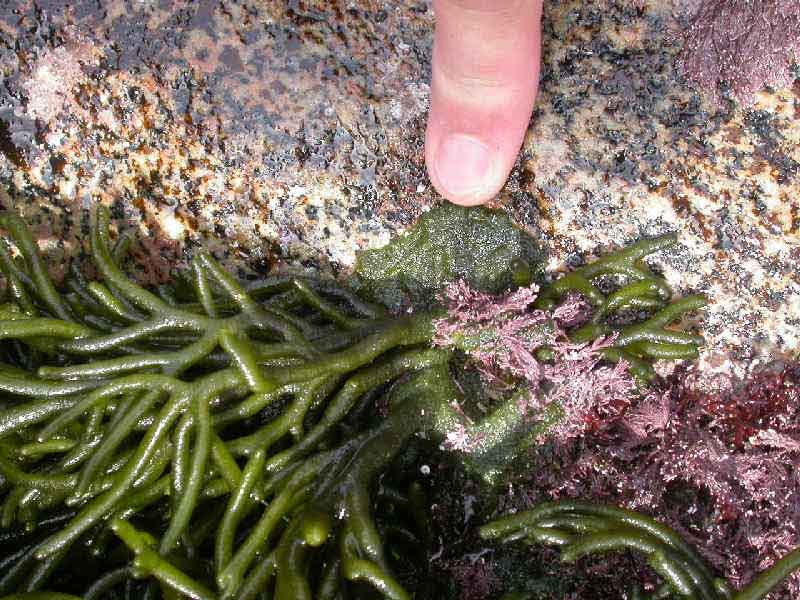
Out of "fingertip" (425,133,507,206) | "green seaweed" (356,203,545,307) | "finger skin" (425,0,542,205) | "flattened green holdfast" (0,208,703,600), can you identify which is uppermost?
"finger skin" (425,0,542,205)

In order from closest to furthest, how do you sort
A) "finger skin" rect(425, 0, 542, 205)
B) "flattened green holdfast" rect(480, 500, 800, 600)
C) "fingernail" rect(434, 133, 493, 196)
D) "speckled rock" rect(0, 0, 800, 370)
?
"flattened green holdfast" rect(480, 500, 800, 600)
"finger skin" rect(425, 0, 542, 205)
"fingernail" rect(434, 133, 493, 196)
"speckled rock" rect(0, 0, 800, 370)

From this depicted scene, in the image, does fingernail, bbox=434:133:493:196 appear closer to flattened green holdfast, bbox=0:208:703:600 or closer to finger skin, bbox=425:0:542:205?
finger skin, bbox=425:0:542:205

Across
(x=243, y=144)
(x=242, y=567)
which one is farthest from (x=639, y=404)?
(x=243, y=144)

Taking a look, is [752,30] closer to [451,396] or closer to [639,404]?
[639,404]

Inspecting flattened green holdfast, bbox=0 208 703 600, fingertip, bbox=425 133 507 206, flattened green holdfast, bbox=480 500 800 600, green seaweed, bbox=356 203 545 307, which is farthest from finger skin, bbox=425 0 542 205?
flattened green holdfast, bbox=480 500 800 600

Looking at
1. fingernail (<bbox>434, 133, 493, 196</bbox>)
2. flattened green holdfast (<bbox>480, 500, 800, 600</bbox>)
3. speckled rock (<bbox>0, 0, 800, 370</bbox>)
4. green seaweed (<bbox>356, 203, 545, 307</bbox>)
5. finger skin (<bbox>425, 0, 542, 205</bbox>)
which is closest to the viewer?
flattened green holdfast (<bbox>480, 500, 800, 600</bbox>)

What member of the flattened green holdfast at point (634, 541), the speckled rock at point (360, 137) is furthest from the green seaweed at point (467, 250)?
the flattened green holdfast at point (634, 541)

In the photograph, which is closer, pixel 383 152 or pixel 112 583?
pixel 112 583

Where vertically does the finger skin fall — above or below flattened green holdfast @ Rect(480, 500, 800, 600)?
above
